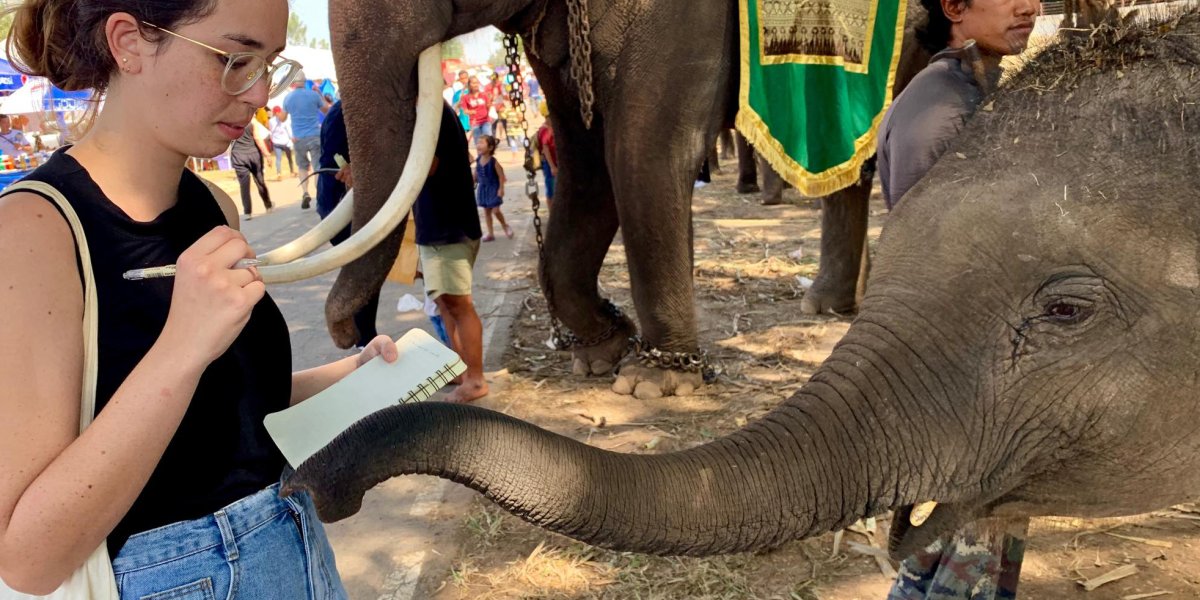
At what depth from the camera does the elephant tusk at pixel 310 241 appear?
179 centimetres

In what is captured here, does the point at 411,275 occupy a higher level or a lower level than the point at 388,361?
lower

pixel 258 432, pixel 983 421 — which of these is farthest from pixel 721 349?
pixel 258 432

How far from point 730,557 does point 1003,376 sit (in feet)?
5.60

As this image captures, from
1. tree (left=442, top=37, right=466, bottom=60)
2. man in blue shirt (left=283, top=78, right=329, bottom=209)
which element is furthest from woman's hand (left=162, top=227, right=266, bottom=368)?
man in blue shirt (left=283, top=78, right=329, bottom=209)

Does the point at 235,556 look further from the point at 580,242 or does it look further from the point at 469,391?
the point at 580,242

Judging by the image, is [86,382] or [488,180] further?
[488,180]

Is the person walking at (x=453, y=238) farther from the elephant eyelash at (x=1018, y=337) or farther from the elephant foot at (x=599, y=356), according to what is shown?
the elephant eyelash at (x=1018, y=337)

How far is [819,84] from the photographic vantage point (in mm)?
4914

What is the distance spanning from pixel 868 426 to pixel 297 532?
1.11 meters

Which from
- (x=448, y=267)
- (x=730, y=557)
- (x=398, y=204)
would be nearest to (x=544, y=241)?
(x=448, y=267)

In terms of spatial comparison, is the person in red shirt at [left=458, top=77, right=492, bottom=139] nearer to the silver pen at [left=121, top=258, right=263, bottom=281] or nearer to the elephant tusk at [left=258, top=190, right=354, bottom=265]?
the elephant tusk at [left=258, top=190, right=354, bottom=265]

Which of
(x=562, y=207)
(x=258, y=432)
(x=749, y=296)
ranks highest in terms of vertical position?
(x=258, y=432)

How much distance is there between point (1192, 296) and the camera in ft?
5.49

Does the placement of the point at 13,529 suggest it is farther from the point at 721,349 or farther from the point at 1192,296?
the point at 721,349
